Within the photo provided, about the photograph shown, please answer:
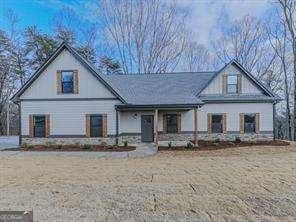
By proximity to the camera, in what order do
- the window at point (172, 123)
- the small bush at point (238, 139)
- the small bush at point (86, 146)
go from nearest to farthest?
1. the small bush at point (86, 146)
2. the small bush at point (238, 139)
3. the window at point (172, 123)

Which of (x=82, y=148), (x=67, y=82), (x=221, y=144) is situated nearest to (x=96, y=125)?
(x=82, y=148)

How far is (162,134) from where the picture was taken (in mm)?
24203

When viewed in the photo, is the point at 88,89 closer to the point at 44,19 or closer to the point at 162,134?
the point at 162,134

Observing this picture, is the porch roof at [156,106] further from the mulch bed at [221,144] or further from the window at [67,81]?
the window at [67,81]

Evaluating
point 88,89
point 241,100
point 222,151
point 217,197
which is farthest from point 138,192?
point 241,100

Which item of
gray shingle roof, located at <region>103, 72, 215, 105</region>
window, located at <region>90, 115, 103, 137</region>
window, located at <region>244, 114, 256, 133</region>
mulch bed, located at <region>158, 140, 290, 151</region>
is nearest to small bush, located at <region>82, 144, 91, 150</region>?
window, located at <region>90, 115, 103, 137</region>

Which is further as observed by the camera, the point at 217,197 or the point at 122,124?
the point at 122,124

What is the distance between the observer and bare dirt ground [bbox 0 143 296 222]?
6.26 meters

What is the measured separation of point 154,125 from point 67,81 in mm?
6509

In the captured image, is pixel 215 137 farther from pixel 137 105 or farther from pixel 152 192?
pixel 152 192

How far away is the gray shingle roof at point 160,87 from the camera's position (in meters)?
22.8

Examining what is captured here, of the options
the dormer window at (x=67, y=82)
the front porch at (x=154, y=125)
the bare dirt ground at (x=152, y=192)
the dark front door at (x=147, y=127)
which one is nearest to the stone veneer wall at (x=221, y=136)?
the front porch at (x=154, y=125)

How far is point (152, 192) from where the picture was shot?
8.11 metres

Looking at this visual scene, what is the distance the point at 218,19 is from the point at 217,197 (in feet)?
102
